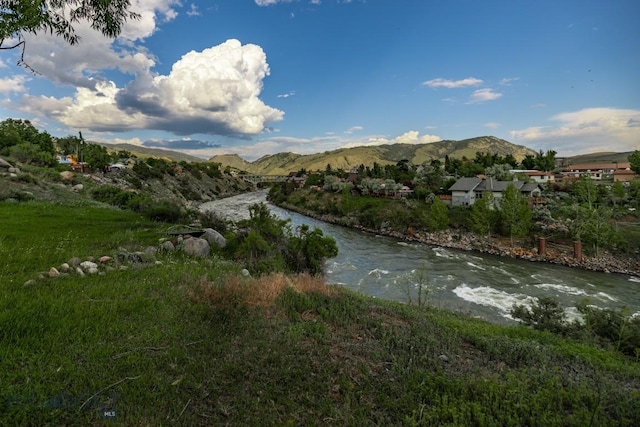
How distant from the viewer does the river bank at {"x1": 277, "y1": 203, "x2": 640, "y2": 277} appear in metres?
30.1

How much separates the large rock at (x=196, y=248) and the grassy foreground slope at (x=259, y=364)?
13.8 ft

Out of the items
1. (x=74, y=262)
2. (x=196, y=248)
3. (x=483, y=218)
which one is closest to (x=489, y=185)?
(x=483, y=218)

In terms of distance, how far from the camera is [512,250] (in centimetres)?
3544

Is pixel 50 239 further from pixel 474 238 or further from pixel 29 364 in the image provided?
pixel 474 238

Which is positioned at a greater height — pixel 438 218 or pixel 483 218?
pixel 483 218

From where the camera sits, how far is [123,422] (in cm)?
365

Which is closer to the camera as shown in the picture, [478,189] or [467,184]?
[478,189]

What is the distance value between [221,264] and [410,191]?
57.1 m

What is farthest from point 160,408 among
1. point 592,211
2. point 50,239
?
point 592,211

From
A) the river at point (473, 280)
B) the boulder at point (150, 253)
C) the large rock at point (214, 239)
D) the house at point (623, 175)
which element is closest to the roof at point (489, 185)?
the river at point (473, 280)

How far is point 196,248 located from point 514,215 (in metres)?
38.0

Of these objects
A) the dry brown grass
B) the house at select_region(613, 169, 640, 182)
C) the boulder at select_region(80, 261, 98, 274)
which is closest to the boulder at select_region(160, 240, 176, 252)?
the boulder at select_region(80, 261, 98, 274)

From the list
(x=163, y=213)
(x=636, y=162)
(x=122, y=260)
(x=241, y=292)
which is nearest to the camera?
(x=241, y=292)

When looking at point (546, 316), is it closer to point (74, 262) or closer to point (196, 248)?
point (196, 248)
